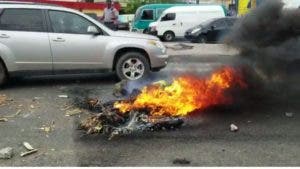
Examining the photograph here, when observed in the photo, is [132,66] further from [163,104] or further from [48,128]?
[48,128]

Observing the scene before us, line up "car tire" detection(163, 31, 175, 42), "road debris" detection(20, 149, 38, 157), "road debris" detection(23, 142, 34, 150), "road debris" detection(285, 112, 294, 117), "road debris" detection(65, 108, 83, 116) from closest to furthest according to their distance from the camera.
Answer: "road debris" detection(20, 149, 38, 157), "road debris" detection(23, 142, 34, 150), "road debris" detection(285, 112, 294, 117), "road debris" detection(65, 108, 83, 116), "car tire" detection(163, 31, 175, 42)

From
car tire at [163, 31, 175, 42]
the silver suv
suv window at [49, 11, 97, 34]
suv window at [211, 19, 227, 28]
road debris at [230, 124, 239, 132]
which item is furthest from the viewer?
car tire at [163, 31, 175, 42]

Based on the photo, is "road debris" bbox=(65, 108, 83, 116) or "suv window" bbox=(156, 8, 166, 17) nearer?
"road debris" bbox=(65, 108, 83, 116)

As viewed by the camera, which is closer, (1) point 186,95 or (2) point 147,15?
(1) point 186,95

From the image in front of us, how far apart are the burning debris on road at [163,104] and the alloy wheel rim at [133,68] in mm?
2546

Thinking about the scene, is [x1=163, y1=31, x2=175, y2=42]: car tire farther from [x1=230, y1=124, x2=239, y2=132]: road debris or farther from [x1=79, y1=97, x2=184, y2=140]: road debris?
[x1=230, y1=124, x2=239, y2=132]: road debris

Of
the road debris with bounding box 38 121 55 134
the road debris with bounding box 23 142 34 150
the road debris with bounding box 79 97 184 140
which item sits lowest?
the road debris with bounding box 38 121 55 134

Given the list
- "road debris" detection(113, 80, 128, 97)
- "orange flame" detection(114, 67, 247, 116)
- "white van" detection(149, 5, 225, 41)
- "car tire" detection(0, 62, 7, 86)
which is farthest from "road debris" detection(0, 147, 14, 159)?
"white van" detection(149, 5, 225, 41)

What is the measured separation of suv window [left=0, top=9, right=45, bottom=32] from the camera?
10.9 m

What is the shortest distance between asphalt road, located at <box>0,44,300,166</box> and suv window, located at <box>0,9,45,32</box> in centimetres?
198

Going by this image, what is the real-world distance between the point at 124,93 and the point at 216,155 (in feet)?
10.7

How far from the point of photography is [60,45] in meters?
10.9

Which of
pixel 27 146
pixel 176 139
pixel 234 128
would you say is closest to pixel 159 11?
pixel 234 128

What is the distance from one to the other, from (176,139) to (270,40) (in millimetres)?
3168
